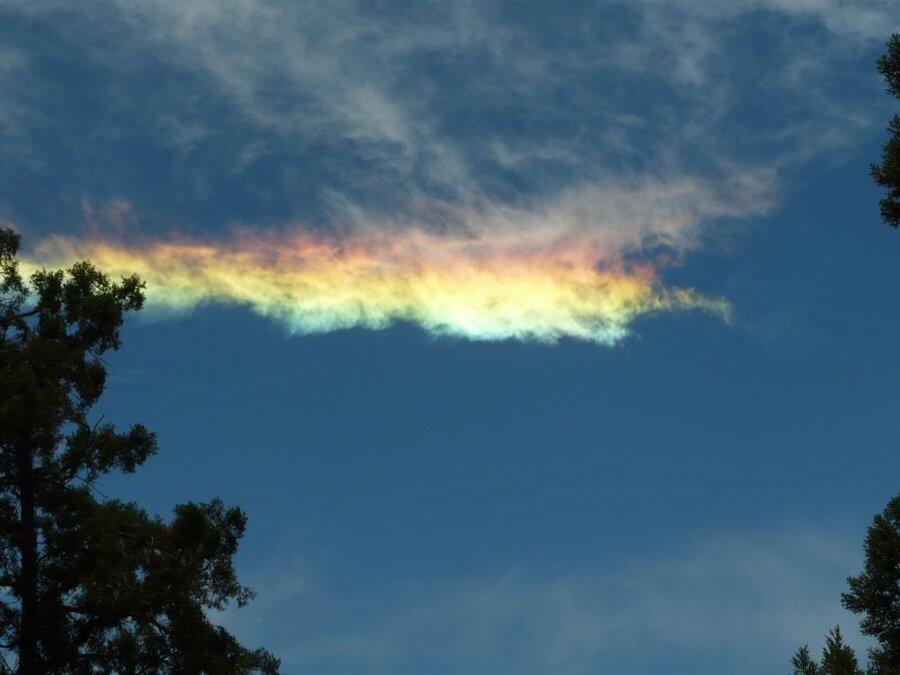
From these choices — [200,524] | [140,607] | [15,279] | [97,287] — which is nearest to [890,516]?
[200,524]

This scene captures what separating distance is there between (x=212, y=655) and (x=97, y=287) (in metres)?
11.2

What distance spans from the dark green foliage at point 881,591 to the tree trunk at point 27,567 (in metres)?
19.5

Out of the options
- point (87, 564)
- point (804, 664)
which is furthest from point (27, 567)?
point (804, 664)

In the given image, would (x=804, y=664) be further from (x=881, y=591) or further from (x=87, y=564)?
(x=87, y=564)

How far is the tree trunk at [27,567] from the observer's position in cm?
2422

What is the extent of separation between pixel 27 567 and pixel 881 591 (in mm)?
20706

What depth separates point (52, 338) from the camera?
27656 millimetres

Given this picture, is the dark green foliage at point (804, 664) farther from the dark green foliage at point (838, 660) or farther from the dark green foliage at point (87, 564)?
the dark green foliage at point (87, 564)

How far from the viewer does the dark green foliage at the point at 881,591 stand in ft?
68.3

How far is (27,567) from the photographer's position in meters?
25.0

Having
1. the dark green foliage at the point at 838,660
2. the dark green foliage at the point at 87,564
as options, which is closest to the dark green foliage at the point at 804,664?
the dark green foliage at the point at 838,660

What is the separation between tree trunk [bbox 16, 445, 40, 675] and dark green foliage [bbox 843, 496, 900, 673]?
19.5m

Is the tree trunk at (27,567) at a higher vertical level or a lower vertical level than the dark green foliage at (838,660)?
higher

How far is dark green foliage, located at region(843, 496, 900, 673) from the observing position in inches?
819
